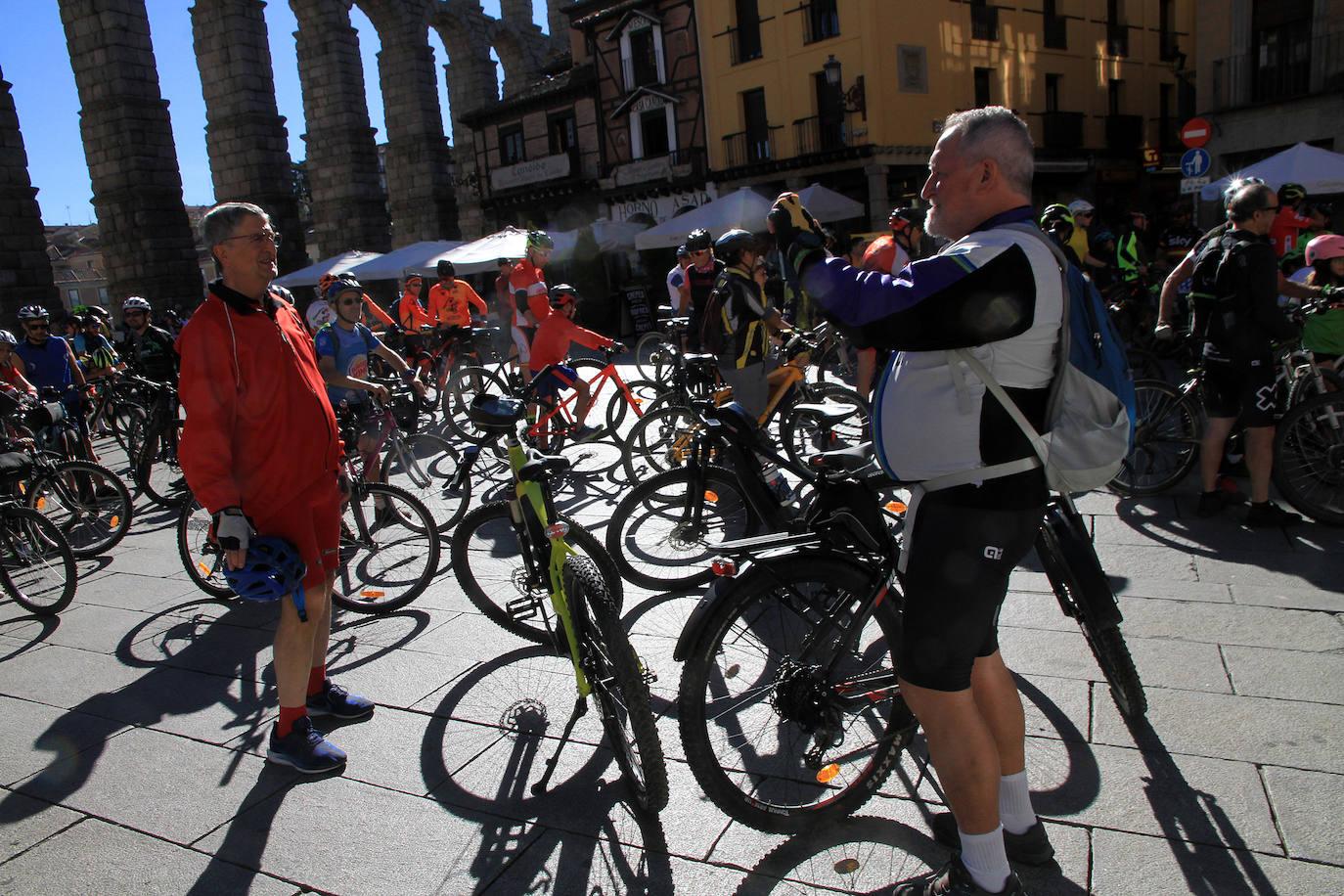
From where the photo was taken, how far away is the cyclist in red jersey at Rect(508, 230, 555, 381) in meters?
8.57

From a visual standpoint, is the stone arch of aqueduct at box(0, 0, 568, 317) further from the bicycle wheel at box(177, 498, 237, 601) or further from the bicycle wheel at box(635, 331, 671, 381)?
the bicycle wheel at box(177, 498, 237, 601)

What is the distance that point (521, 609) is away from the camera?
12.8 feet

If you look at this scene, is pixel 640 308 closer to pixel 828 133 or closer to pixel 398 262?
pixel 398 262

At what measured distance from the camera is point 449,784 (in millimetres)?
3012

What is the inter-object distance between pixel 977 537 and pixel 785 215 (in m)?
0.89

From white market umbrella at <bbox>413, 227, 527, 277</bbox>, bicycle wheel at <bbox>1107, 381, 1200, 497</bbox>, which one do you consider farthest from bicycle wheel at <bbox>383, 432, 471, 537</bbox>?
white market umbrella at <bbox>413, 227, 527, 277</bbox>

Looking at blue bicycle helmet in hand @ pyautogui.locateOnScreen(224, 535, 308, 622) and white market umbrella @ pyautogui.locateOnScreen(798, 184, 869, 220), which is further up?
white market umbrella @ pyautogui.locateOnScreen(798, 184, 869, 220)

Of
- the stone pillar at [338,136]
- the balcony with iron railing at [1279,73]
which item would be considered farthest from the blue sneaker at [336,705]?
the stone pillar at [338,136]

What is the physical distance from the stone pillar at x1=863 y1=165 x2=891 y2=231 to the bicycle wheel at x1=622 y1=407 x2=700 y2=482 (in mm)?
18747

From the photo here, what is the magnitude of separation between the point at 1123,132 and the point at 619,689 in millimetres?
31885

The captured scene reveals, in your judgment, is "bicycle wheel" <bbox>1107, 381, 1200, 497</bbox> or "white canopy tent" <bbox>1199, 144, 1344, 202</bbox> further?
"white canopy tent" <bbox>1199, 144, 1344, 202</bbox>

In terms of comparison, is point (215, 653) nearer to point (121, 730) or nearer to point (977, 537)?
point (121, 730)

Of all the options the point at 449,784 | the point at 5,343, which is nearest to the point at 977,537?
the point at 449,784

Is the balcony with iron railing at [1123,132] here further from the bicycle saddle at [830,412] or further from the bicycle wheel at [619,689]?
the bicycle wheel at [619,689]
